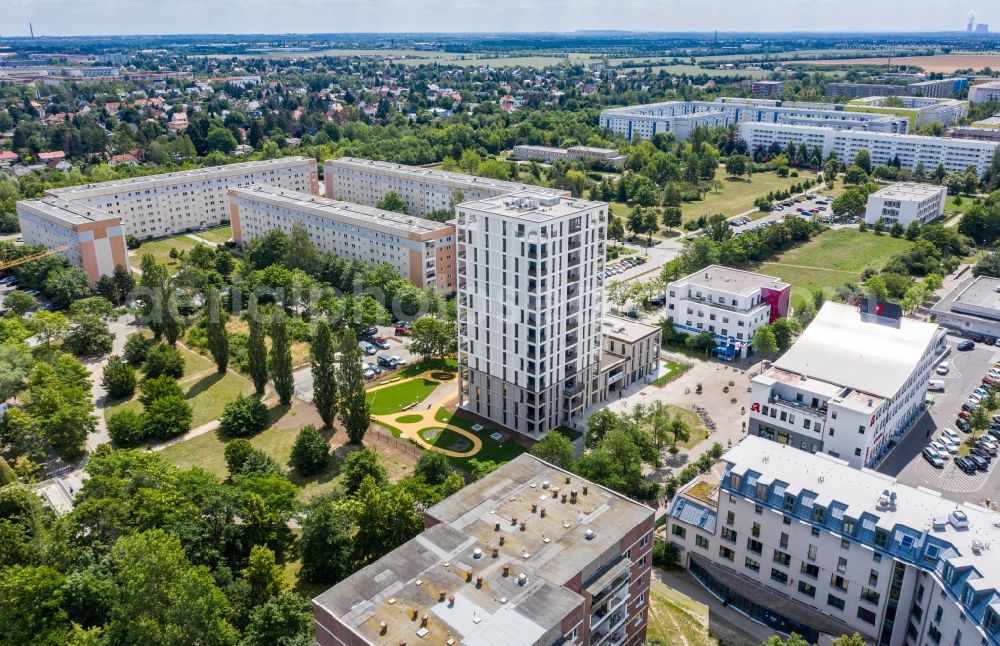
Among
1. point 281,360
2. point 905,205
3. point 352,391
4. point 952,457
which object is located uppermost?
point 905,205

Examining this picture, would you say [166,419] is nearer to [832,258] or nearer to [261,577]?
[261,577]

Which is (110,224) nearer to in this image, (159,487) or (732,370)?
(159,487)

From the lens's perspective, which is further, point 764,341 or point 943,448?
point 764,341

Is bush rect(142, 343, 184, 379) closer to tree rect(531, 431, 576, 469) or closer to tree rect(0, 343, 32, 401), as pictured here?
tree rect(0, 343, 32, 401)

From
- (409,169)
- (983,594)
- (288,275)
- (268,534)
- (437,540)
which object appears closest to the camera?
(983,594)

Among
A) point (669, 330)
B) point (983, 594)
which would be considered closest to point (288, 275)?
point (669, 330)

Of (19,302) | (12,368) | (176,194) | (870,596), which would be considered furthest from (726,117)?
(12,368)

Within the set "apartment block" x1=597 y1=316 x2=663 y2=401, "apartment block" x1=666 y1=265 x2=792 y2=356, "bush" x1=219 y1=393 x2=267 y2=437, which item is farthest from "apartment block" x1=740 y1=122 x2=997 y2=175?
"bush" x1=219 y1=393 x2=267 y2=437
